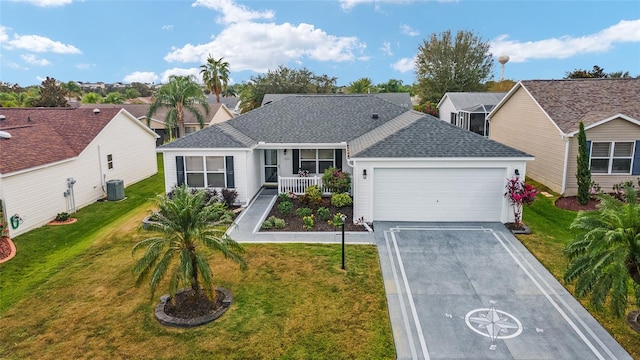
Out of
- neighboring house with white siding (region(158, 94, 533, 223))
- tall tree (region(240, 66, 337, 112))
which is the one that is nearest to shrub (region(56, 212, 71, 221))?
neighboring house with white siding (region(158, 94, 533, 223))

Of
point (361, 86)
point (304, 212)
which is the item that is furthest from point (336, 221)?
point (361, 86)

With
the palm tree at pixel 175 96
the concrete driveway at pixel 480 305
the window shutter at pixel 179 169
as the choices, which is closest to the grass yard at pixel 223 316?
the concrete driveway at pixel 480 305

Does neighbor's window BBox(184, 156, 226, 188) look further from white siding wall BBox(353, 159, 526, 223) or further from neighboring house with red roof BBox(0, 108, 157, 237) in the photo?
white siding wall BBox(353, 159, 526, 223)

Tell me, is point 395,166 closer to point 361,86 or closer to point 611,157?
point 611,157

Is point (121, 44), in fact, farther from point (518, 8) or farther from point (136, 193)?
point (518, 8)

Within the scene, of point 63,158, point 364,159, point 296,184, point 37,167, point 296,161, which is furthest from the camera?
point 296,161

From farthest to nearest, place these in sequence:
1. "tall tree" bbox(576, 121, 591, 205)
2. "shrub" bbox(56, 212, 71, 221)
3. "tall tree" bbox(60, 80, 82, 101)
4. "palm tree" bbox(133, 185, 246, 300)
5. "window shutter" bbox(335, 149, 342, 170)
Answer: "tall tree" bbox(60, 80, 82, 101)
"window shutter" bbox(335, 149, 342, 170)
"shrub" bbox(56, 212, 71, 221)
"tall tree" bbox(576, 121, 591, 205)
"palm tree" bbox(133, 185, 246, 300)
